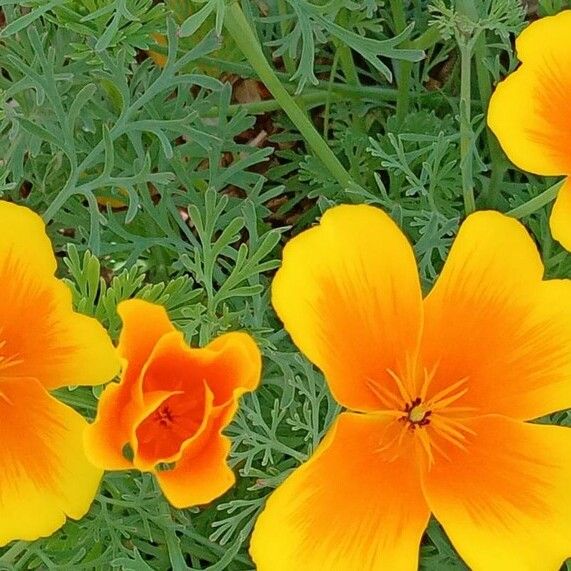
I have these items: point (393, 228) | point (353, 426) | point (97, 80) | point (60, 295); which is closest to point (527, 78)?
point (393, 228)

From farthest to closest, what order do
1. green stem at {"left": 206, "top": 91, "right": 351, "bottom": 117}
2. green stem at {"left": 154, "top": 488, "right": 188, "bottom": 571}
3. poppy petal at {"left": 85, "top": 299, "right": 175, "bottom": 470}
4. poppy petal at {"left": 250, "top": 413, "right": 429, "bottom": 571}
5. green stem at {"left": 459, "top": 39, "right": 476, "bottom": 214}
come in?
1. green stem at {"left": 206, "top": 91, "right": 351, "bottom": 117}
2. green stem at {"left": 154, "top": 488, "right": 188, "bottom": 571}
3. green stem at {"left": 459, "top": 39, "right": 476, "bottom": 214}
4. poppy petal at {"left": 250, "top": 413, "right": 429, "bottom": 571}
5. poppy petal at {"left": 85, "top": 299, "right": 175, "bottom": 470}

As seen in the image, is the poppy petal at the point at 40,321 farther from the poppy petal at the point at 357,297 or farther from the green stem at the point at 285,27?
the green stem at the point at 285,27

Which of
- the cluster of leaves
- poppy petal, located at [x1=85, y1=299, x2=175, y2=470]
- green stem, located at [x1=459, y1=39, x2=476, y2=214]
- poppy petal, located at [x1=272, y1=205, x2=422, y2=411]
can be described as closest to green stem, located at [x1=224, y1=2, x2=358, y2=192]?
the cluster of leaves

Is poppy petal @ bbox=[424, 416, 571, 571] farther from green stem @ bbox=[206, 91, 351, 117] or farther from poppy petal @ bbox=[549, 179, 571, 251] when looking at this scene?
green stem @ bbox=[206, 91, 351, 117]

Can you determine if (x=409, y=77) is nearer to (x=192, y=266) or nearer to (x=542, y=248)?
(x=542, y=248)

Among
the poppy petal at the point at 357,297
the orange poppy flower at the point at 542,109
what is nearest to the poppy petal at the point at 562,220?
the orange poppy flower at the point at 542,109
